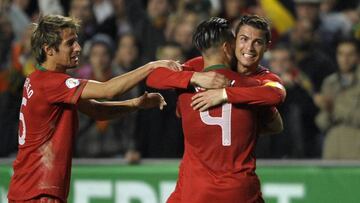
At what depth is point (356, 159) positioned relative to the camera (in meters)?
8.78

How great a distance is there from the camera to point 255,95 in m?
5.89

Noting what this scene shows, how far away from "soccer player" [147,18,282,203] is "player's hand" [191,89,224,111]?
5cm

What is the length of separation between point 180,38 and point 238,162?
4195 mm

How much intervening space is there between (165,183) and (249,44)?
2971 millimetres

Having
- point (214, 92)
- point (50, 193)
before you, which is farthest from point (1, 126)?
point (214, 92)

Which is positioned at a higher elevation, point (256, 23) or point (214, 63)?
point (256, 23)

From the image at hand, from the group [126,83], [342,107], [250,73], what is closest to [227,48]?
[250,73]

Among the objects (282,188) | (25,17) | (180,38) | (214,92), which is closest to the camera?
(214,92)

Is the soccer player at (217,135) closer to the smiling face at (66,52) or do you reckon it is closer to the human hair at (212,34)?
the human hair at (212,34)

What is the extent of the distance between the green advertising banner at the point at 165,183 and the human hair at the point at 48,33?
112 inches

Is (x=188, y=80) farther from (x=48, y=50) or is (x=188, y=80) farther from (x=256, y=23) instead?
(x=48, y=50)

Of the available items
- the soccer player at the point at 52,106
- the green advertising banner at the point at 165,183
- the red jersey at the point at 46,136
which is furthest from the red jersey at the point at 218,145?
the green advertising banner at the point at 165,183

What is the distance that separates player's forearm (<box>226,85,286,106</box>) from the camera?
5879 millimetres

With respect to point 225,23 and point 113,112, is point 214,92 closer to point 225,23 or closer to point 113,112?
point 225,23
